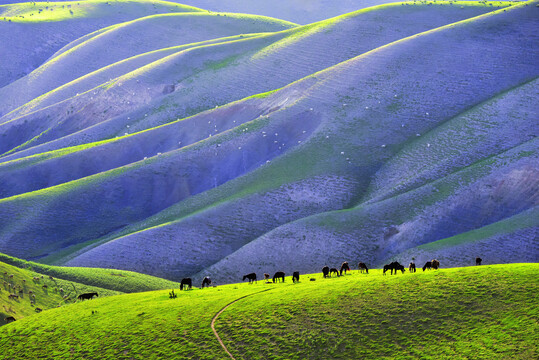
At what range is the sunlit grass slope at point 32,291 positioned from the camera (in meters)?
46.4

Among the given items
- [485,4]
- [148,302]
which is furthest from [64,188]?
[485,4]

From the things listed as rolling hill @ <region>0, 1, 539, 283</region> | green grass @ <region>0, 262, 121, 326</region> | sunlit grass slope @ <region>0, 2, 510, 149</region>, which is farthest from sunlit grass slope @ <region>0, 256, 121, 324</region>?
sunlit grass slope @ <region>0, 2, 510, 149</region>

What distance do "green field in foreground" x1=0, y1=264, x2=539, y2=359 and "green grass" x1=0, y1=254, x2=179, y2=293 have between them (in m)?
15.8

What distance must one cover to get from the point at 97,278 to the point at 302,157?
132 ft

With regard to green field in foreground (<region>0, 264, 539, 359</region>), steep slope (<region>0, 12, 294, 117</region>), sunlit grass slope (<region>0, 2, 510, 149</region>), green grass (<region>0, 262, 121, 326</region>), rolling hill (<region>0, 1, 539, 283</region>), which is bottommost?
green field in foreground (<region>0, 264, 539, 359</region>)

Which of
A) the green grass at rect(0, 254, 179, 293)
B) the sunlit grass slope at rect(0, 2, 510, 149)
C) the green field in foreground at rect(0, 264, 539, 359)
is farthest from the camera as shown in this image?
the sunlit grass slope at rect(0, 2, 510, 149)

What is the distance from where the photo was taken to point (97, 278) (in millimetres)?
61469

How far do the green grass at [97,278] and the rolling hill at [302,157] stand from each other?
914 centimetres

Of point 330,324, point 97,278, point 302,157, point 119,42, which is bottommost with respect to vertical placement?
point 330,324

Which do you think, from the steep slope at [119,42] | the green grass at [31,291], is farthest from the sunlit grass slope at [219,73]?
the green grass at [31,291]

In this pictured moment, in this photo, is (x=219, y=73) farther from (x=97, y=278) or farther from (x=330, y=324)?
(x=330, y=324)

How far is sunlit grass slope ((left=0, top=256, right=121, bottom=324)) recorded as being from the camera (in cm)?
4638

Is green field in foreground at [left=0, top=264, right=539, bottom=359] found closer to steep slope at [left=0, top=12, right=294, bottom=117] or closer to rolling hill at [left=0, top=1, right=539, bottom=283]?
rolling hill at [left=0, top=1, right=539, bottom=283]

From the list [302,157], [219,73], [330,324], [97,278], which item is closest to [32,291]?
[97,278]
